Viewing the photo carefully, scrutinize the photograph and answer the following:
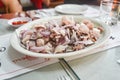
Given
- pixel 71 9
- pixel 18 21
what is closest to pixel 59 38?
pixel 18 21

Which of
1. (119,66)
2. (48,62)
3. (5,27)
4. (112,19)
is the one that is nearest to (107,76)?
(119,66)

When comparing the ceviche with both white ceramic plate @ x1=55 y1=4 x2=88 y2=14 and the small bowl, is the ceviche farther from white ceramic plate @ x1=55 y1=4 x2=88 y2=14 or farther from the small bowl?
white ceramic plate @ x1=55 y1=4 x2=88 y2=14


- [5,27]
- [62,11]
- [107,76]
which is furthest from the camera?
[62,11]

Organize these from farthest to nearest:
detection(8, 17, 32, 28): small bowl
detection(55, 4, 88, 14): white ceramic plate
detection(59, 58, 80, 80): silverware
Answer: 1. detection(55, 4, 88, 14): white ceramic plate
2. detection(8, 17, 32, 28): small bowl
3. detection(59, 58, 80, 80): silverware

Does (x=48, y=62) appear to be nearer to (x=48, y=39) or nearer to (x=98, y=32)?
(x=48, y=39)

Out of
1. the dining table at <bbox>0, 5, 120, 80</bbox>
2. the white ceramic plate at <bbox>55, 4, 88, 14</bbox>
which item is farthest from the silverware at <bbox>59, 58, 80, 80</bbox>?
the white ceramic plate at <bbox>55, 4, 88, 14</bbox>

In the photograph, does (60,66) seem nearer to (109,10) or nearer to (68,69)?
(68,69)
